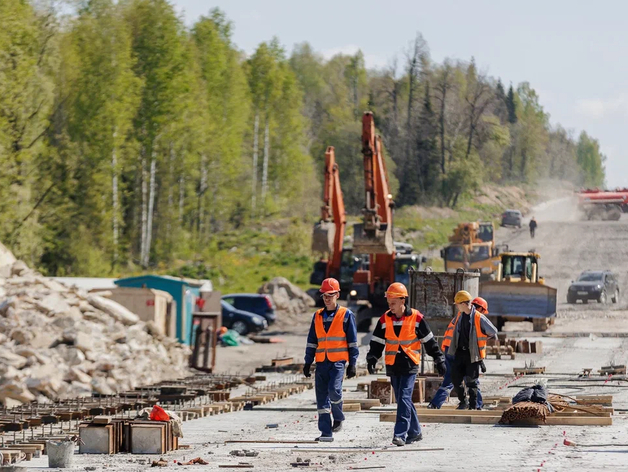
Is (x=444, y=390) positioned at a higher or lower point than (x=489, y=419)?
higher

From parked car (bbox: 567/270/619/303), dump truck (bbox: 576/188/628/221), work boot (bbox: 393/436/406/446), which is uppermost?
dump truck (bbox: 576/188/628/221)

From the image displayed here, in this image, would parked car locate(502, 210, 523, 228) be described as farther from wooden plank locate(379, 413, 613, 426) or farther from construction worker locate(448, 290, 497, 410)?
wooden plank locate(379, 413, 613, 426)

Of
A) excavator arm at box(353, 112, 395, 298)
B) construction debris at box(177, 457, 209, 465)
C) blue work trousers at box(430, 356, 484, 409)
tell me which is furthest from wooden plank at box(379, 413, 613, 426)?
excavator arm at box(353, 112, 395, 298)

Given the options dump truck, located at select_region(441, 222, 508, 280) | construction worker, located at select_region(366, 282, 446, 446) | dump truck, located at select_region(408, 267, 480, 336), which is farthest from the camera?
dump truck, located at select_region(441, 222, 508, 280)

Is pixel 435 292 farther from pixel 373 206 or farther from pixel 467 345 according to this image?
pixel 373 206

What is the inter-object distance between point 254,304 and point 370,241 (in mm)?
7739

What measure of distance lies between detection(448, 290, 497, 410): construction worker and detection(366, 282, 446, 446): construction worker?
2839 mm

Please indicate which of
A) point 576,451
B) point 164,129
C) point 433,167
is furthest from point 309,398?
point 433,167

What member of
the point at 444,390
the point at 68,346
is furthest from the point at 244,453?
the point at 68,346

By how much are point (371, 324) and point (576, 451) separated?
29419 millimetres

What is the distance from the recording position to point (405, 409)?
42.5 ft

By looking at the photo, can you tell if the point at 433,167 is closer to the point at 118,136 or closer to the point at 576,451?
the point at 118,136

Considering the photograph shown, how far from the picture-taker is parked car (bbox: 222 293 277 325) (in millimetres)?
44344

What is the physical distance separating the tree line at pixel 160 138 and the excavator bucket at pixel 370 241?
15153 millimetres
